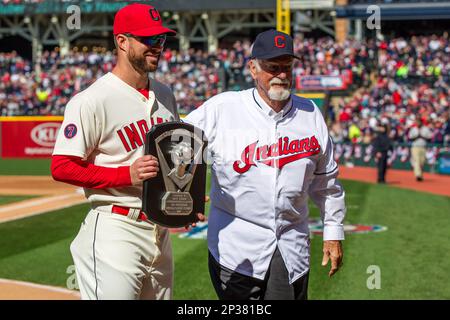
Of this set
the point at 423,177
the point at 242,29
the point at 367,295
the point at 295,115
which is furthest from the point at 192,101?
the point at 295,115

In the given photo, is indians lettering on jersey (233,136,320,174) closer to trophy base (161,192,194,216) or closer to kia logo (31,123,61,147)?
trophy base (161,192,194,216)

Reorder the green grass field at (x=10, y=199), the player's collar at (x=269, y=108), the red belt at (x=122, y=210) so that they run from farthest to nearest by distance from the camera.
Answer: the green grass field at (x=10, y=199)
the player's collar at (x=269, y=108)
the red belt at (x=122, y=210)

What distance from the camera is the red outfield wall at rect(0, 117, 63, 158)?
92.1ft

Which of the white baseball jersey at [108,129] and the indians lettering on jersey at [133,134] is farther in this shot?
the indians lettering on jersey at [133,134]

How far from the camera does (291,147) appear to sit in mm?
4852

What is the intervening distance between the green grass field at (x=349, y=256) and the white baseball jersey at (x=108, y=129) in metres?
4.13

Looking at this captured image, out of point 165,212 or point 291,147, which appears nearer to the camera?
point 165,212

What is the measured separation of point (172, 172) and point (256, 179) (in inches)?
27.6

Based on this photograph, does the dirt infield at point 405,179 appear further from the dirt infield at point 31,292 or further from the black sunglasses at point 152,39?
the black sunglasses at point 152,39

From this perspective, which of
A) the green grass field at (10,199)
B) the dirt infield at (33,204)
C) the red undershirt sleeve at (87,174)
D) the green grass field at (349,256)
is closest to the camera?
the red undershirt sleeve at (87,174)

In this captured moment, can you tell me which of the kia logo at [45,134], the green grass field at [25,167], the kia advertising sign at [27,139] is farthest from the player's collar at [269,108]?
the kia advertising sign at [27,139]

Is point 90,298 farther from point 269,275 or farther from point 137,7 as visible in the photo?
point 137,7

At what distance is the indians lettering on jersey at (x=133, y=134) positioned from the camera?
4613 millimetres
